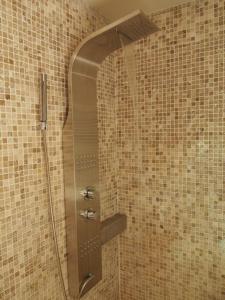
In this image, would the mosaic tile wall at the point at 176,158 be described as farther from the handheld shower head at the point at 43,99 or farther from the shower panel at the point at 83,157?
the handheld shower head at the point at 43,99

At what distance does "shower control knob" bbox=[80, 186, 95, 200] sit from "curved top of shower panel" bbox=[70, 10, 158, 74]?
615 millimetres

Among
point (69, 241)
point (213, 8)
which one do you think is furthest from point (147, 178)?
point (213, 8)

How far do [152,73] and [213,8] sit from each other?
467 millimetres

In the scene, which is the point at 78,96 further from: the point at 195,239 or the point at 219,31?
the point at 195,239

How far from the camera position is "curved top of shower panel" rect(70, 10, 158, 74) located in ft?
3.25

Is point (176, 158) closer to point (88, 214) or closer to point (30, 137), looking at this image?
point (88, 214)

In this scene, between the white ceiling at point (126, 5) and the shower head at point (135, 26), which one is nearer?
the shower head at point (135, 26)

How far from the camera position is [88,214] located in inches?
48.6

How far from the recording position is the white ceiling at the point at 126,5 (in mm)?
1336

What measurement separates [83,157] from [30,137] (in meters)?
0.31

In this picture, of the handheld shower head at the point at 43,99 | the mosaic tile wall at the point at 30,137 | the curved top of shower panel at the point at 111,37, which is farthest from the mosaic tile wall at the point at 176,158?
the handheld shower head at the point at 43,99

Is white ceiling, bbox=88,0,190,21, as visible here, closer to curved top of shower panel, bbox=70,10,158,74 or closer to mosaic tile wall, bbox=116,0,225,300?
mosaic tile wall, bbox=116,0,225,300

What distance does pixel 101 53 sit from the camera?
4.09ft

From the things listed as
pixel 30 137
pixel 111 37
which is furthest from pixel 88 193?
pixel 111 37
